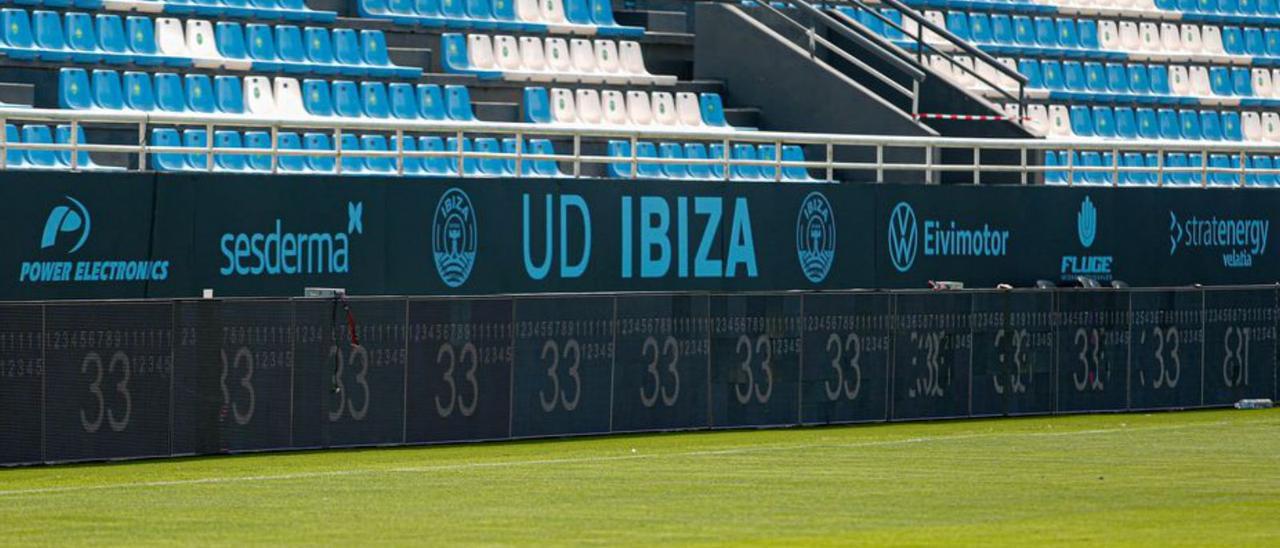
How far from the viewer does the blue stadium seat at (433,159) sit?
24125 mm

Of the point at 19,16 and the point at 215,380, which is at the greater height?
the point at 19,16

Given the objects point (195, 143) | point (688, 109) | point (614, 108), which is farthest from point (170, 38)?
point (688, 109)

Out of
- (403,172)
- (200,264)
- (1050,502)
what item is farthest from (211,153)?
(1050,502)

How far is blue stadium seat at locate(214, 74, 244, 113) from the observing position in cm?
2394

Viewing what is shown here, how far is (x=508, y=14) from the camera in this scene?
29.0 meters

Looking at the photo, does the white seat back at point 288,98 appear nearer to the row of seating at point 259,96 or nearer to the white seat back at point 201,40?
the row of seating at point 259,96

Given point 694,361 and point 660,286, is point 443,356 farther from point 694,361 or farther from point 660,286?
point 660,286

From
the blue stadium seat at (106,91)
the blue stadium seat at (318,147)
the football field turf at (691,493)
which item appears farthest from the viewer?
the blue stadium seat at (318,147)

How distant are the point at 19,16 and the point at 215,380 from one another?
7.32m

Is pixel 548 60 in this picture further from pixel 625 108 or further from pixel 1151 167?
pixel 1151 167

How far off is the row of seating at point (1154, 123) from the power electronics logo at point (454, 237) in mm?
12577

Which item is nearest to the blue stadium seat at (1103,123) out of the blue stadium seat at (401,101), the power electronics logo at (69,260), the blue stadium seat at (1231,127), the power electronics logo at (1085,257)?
the blue stadium seat at (1231,127)

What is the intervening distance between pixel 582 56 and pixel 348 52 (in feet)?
12.3

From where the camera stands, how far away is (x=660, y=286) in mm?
24359
